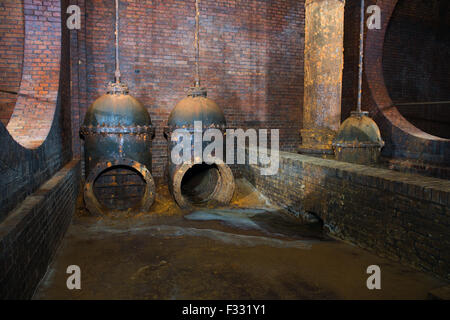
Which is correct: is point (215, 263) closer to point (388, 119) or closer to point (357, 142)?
point (357, 142)

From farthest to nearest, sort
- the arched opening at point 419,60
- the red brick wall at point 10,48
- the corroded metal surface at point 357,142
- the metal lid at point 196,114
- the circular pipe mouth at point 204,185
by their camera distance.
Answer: the arched opening at point 419,60, the corroded metal surface at point 357,142, the metal lid at point 196,114, the circular pipe mouth at point 204,185, the red brick wall at point 10,48

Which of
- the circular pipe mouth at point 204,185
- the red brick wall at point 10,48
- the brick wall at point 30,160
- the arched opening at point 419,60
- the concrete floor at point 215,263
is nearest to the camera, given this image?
the brick wall at point 30,160

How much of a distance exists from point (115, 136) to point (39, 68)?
4.95 feet

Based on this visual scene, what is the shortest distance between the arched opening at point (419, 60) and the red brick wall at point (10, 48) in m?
10.4

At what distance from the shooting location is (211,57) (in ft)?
26.9

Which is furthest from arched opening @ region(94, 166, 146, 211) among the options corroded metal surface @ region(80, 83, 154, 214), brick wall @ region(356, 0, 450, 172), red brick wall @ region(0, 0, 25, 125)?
brick wall @ region(356, 0, 450, 172)

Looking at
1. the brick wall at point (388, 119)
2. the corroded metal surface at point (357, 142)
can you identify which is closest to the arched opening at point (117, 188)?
the corroded metal surface at point (357, 142)

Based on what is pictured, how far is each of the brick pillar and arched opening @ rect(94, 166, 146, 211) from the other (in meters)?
3.57

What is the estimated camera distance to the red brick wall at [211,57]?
726 centimetres

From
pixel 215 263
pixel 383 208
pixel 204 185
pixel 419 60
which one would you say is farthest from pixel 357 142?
pixel 419 60

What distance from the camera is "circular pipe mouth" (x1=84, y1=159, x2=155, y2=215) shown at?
18.1ft

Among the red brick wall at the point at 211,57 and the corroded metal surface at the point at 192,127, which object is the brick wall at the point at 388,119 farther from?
the corroded metal surface at the point at 192,127

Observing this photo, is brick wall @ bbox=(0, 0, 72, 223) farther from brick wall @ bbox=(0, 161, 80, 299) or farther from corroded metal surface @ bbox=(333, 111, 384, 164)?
corroded metal surface @ bbox=(333, 111, 384, 164)
